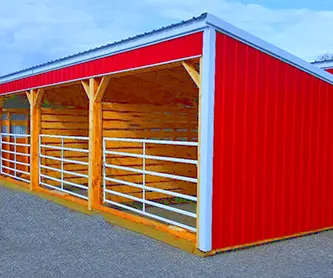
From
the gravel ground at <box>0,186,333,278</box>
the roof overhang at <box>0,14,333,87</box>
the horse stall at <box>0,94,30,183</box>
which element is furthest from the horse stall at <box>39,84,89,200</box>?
the gravel ground at <box>0,186,333,278</box>

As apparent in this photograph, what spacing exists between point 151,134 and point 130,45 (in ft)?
7.64

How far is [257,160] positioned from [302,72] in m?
1.39

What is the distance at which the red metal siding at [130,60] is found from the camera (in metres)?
4.95

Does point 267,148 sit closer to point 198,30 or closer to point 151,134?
point 198,30

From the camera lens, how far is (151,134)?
7945mm

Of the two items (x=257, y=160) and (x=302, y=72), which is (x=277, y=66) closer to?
(x=302, y=72)

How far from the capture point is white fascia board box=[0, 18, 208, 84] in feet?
16.0

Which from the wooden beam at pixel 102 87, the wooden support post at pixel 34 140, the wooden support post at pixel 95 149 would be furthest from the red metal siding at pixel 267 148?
the wooden support post at pixel 34 140

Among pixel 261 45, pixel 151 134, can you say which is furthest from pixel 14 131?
pixel 261 45

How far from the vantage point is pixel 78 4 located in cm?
798

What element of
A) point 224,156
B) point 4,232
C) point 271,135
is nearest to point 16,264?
point 4,232

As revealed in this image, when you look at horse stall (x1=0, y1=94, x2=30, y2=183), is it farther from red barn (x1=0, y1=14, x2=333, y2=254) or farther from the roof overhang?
the roof overhang

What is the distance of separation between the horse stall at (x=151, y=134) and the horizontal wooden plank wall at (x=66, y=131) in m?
1.51

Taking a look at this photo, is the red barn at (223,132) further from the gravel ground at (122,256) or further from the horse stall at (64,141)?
the horse stall at (64,141)
